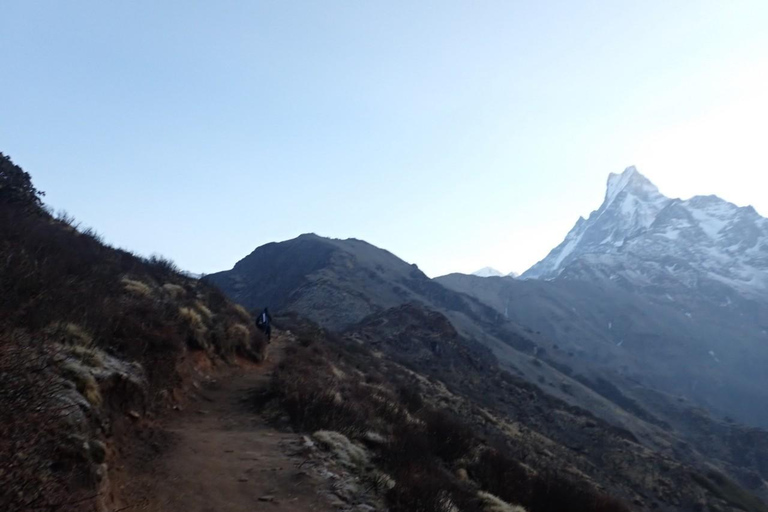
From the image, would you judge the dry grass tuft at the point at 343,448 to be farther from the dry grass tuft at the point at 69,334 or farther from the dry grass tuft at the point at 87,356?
the dry grass tuft at the point at 69,334

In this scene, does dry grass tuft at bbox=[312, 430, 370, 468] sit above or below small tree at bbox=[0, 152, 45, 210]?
below

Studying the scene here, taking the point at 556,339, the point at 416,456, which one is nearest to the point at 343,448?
the point at 416,456

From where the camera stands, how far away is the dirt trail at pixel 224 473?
7.61 metres

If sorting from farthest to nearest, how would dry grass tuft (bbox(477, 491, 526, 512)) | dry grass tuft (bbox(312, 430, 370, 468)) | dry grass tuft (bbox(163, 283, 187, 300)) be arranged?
dry grass tuft (bbox(163, 283, 187, 300)), dry grass tuft (bbox(477, 491, 526, 512)), dry grass tuft (bbox(312, 430, 370, 468))

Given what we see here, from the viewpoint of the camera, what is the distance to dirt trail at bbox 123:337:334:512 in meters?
7.61

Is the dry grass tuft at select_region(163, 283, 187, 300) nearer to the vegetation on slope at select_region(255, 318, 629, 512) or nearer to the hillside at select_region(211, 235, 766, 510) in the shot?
the vegetation on slope at select_region(255, 318, 629, 512)

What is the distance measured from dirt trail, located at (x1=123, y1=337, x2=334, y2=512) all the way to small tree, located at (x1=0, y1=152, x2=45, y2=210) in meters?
13.9

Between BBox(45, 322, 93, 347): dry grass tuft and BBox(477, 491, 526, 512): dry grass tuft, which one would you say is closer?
BBox(45, 322, 93, 347): dry grass tuft

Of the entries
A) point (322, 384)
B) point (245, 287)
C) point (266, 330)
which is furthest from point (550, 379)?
point (322, 384)

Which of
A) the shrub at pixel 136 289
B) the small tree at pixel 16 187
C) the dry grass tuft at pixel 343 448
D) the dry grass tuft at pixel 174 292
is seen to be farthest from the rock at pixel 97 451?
the small tree at pixel 16 187

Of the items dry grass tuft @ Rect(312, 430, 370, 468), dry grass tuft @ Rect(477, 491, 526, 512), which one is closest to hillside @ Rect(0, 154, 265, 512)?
dry grass tuft @ Rect(312, 430, 370, 468)

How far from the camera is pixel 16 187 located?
21531 mm

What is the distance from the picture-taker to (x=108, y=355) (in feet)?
31.3

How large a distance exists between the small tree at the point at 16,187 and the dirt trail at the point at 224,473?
1387cm
